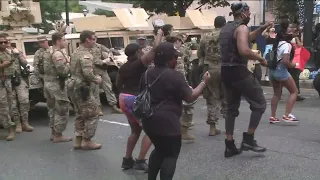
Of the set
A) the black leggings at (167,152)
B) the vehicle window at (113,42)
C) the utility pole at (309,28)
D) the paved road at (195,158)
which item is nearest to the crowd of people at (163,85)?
the black leggings at (167,152)

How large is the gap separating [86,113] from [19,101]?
202 centimetres

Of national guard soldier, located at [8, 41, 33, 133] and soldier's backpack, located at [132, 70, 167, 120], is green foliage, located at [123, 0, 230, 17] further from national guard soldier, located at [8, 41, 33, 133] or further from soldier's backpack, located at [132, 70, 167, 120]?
soldier's backpack, located at [132, 70, 167, 120]

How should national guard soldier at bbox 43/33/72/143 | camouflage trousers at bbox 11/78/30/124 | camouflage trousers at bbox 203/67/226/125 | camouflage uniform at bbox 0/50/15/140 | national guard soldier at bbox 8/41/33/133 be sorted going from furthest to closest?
camouflage trousers at bbox 11/78/30/124 → national guard soldier at bbox 8/41/33/133 → camouflage uniform at bbox 0/50/15/140 → national guard soldier at bbox 43/33/72/143 → camouflage trousers at bbox 203/67/226/125

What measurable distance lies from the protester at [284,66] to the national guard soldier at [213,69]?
109 cm

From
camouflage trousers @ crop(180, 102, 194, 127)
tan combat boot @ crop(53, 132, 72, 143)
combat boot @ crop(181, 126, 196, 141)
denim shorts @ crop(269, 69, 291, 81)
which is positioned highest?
denim shorts @ crop(269, 69, 291, 81)

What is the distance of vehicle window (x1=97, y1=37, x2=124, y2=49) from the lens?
37.8 ft

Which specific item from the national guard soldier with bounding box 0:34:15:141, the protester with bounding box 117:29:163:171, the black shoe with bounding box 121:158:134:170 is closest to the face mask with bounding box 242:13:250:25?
the protester with bounding box 117:29:163:171

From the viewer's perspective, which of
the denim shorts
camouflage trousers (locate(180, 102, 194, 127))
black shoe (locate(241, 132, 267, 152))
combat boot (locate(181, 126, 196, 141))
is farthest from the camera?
the denim shorts

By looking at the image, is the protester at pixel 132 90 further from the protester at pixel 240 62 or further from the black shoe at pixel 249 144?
the black shoe at pixel 249 144

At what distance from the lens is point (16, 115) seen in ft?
26.8

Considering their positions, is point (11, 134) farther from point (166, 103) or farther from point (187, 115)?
point (166, 103)

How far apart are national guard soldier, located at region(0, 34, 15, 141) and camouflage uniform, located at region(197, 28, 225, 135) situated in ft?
9.90

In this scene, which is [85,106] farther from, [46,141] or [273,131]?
[273,131]

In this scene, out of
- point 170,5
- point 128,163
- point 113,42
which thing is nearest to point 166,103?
point 128,163
